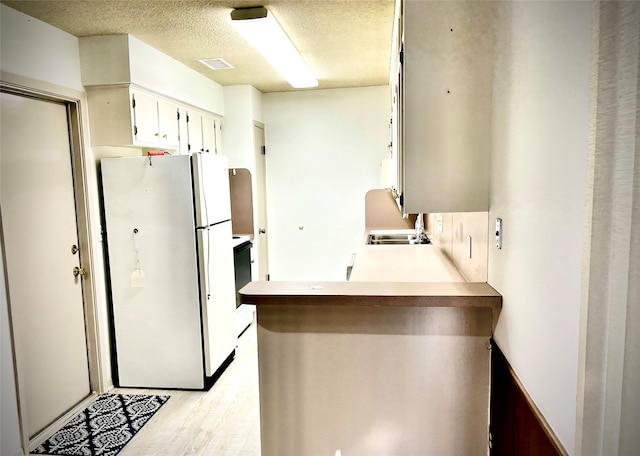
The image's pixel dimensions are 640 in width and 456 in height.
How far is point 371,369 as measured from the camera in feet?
5.82

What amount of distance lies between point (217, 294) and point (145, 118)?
1.44 metres

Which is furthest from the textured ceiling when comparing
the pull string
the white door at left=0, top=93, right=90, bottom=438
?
the pull string

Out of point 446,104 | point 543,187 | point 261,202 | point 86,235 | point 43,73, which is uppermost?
point 43,73

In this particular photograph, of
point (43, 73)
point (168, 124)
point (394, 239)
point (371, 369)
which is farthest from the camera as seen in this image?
point (394, 239)

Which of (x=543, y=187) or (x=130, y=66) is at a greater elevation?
(x=130, y=66)

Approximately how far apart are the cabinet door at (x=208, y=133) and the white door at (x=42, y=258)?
60.7 inches

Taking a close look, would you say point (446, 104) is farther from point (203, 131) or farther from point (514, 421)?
point (203, 131)

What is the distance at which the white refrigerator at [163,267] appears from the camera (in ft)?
10.0

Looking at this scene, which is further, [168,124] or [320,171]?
[320,171]

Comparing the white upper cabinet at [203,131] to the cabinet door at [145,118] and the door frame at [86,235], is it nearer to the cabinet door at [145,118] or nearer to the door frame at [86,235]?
the cabinet door at [145,118]

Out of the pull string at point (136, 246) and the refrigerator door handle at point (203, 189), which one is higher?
the refrigerator door handle at point (203, 189)

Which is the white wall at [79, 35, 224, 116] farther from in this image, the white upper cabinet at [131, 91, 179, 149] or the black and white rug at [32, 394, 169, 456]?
the black and white rug at [32, 394, 169, 456]

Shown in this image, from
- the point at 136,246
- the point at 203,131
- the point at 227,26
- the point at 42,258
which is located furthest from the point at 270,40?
the point at 42,258

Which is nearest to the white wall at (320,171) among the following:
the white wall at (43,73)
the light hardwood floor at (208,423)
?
the light hardwood floor at (208,423)
